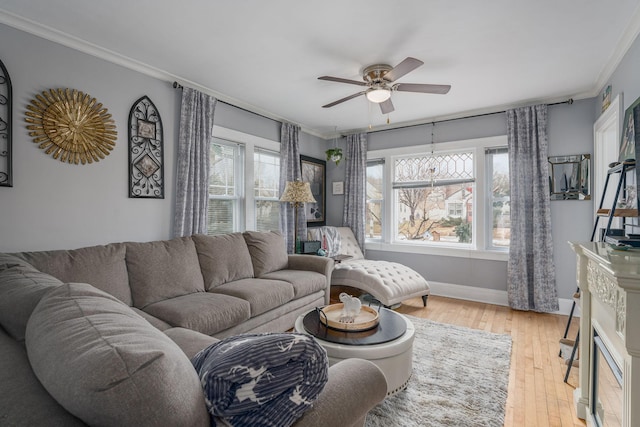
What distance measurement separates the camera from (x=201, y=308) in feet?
7.27

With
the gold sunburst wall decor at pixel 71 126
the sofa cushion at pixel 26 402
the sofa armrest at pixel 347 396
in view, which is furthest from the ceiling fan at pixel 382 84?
the sofa cushion at pixel 26 402

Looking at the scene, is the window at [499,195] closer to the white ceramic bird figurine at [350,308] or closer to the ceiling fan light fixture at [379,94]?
the ceiling fan light fixture at [379,94]

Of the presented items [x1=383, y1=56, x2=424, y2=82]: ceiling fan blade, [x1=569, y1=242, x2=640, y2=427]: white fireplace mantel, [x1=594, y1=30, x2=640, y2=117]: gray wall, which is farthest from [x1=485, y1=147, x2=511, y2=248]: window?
[x1=569, y1=242, x2=640, y2=427]: white fireplace mantel

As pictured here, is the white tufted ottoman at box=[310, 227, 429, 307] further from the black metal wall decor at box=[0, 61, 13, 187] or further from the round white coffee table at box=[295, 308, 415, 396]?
the black metal wall decor at box=[0, 61, 13, 187]

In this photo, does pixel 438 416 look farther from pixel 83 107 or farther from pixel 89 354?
pixel 83 107

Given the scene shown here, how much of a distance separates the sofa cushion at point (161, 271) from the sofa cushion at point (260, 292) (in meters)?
0.25

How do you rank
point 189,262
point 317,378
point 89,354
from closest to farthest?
point 89,354 → point 317,378 → point 189,262

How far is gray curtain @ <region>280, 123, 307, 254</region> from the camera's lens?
4504 mm

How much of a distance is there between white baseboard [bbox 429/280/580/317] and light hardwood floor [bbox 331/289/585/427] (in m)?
0.12

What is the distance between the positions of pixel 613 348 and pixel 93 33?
12.1 feet

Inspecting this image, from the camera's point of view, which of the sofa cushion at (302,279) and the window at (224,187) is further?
the window at (224,187)

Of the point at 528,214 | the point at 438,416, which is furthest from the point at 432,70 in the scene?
the point at 438,416

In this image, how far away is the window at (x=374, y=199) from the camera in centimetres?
516

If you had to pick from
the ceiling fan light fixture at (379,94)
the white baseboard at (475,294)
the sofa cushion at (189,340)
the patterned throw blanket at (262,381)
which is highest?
the ceiling fan light fixture at (379,94)
